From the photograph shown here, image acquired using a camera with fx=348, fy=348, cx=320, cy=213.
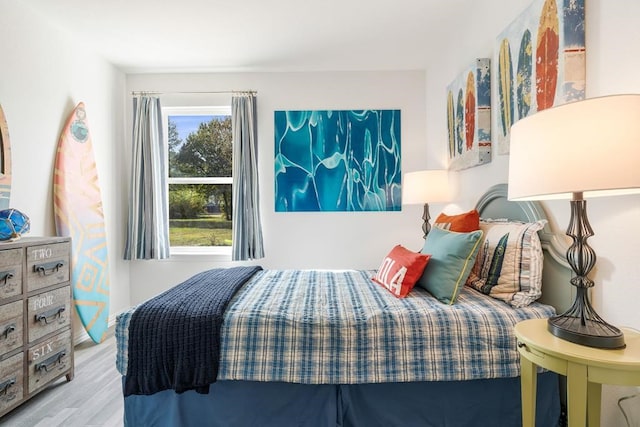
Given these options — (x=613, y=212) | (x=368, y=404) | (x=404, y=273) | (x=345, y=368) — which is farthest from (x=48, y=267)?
(x=613, y=212)

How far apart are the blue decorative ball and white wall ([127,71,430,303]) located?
1636 millimetres

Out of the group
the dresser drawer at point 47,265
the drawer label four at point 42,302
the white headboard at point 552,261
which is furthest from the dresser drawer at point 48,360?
the white headboard at point 552,261

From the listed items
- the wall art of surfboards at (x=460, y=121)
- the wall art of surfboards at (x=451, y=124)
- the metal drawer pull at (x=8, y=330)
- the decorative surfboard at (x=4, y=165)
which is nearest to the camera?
the metal drawer pull at (x=8, y=330)

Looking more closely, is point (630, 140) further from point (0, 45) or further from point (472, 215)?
point (0, 45)

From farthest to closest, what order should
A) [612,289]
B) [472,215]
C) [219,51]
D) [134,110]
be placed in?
[134,110]
[219,51]
[472,215]
[612,289]

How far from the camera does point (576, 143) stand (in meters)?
1.02

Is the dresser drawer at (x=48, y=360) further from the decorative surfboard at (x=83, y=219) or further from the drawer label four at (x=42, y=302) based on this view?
the decorative surfboard at (x=83, y=219)

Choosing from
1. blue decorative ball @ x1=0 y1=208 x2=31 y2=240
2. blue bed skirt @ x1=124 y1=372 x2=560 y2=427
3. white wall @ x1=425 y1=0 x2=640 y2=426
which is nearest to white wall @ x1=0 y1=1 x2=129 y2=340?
blue decorative ball @ x1=0 y1=208 x2=31 y2=240

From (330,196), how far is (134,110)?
2.19m

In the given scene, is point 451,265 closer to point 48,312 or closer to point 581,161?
point 581,161

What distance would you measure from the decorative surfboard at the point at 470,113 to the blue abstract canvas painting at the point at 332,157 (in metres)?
1.09

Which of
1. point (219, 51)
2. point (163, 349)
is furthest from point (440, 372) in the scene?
point (219, 51)

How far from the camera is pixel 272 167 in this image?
3645mm

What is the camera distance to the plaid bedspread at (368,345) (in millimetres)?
1491
